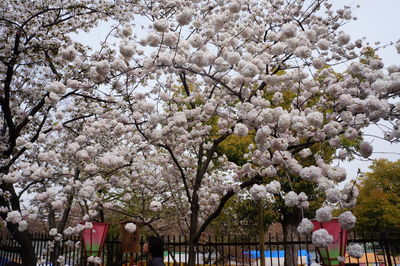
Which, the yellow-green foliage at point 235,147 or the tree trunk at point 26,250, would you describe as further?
the yellow-green foliage at point 235,147

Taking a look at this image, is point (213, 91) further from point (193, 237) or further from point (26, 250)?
point (26, 250)

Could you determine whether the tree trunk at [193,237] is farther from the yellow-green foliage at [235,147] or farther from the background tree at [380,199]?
the background tree at [380,199]

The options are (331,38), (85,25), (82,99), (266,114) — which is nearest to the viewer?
(266,114)

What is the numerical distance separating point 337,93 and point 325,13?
108 inches

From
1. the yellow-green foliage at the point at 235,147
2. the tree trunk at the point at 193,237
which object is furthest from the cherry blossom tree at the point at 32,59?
the yellow-green foliage at the point at 235,147

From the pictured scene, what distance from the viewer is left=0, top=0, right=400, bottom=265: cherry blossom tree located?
3.36m

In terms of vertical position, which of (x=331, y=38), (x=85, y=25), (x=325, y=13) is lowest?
(x=331, y=38)

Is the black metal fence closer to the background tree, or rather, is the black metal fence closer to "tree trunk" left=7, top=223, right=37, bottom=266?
"tree trunk" left=7, top=223, right=37, bottom=266

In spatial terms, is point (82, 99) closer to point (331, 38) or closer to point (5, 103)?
point (5, 103)

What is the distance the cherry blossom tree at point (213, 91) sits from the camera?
11.0 ft

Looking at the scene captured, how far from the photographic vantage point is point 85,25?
778 centimetres

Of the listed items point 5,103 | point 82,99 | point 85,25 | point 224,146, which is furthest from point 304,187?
point 5,103

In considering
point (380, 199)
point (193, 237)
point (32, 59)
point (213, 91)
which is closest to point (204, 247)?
point (193, 237)

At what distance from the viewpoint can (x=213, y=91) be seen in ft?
18.1
